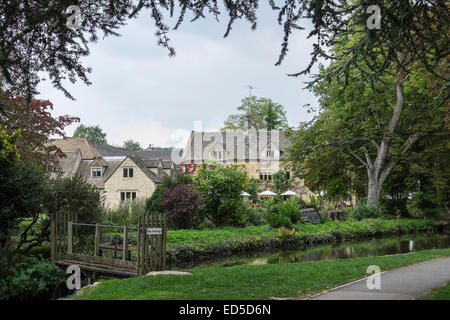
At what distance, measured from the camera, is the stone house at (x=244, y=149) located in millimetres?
51781

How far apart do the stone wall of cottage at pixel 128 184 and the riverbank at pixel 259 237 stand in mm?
19628

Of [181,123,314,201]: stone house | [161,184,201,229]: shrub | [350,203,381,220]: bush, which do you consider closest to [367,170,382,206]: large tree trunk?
[350,203,381,220]: bush

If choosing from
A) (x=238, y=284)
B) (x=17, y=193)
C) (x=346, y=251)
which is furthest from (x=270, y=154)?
(x=238, y=284)

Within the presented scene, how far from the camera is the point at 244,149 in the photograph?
53562 mm

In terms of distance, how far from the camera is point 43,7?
267 inches

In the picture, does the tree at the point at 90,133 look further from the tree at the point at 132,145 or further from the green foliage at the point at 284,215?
the green foliage at the point at 284,215

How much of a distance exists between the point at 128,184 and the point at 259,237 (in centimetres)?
2348

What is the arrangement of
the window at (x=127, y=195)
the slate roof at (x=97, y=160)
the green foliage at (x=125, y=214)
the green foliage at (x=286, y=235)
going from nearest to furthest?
the green foliage at (x=286, y=235) < the green foliage at (x=125, y=214) < the window at (x=127, y=195) < the slate roof at (x=97, y=160)

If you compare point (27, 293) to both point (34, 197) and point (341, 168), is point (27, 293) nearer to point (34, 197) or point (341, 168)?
point (34, 197)

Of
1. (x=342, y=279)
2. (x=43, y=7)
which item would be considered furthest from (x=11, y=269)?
(x=342, y=279)

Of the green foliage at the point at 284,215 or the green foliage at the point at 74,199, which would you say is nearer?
the green foliage at the point at 74,199

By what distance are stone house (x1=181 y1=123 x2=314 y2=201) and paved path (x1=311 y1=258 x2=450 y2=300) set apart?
4054cm

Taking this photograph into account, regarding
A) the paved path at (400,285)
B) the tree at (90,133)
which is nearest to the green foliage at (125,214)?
the paved path at (400,285)

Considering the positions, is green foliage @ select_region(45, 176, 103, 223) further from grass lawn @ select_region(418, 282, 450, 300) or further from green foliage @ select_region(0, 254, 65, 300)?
grass lawn @ select_region(418, 282, 450, 300)
